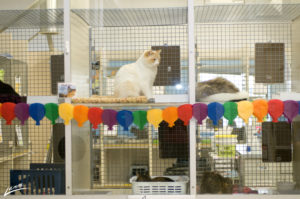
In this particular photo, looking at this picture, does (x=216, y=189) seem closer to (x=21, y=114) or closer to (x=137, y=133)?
(x=137, y=133)

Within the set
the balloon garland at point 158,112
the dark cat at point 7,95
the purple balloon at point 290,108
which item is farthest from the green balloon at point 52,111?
the purple balloon at point 290,108

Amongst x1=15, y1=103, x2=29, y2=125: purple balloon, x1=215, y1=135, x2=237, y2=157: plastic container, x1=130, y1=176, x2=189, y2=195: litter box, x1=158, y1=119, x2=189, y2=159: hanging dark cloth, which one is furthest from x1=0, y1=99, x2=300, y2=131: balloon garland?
x1=215, y1=135, x2=237, y2=157: plastic container

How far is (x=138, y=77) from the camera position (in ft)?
6.06

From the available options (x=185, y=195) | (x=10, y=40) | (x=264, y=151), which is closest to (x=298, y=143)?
(x=264, y=151)

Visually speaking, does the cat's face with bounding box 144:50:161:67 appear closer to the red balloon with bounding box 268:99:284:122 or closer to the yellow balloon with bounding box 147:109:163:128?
the yellow balloon with bounding box 147:109:163:128

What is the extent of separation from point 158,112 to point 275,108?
62 centimetres

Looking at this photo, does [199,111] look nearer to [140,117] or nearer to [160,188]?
[140,117]

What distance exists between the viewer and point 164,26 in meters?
2.18

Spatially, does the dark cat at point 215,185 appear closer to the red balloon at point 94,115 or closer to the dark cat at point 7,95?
the red balloon at point 94,115

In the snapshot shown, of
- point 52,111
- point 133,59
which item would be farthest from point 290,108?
point 52,111

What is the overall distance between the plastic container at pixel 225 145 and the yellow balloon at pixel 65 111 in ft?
3.65

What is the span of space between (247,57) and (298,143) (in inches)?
29.2

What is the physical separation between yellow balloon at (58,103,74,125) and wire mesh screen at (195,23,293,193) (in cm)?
83

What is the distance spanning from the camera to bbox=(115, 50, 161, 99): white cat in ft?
5.86
